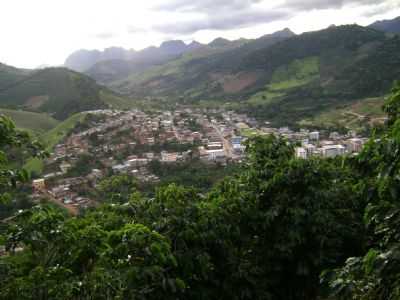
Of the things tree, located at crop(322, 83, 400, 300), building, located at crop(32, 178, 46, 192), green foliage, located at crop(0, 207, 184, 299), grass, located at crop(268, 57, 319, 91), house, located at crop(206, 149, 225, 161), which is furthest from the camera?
grass, located at crop(268, 57, 319, 91)

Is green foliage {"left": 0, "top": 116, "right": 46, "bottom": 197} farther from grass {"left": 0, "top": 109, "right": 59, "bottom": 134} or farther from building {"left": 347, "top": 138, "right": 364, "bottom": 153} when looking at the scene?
grass {"left": 0, "top": 109, "right": 59, "bottom": 134}

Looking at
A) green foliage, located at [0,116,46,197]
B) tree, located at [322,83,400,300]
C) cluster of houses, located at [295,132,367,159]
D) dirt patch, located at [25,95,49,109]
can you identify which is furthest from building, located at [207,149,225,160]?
dirt patch, located at [25,95,49,109]

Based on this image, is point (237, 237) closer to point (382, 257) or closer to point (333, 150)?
point (382, 257)

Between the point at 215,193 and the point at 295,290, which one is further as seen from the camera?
the point at 215,193

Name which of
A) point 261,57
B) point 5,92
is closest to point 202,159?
point 5,92

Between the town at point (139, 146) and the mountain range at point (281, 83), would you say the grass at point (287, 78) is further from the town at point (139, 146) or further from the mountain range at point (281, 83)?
the town at point (139, 146)

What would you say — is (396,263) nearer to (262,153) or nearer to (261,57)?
(262,153)
